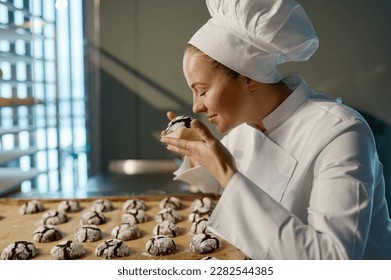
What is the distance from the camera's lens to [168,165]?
6.37ft

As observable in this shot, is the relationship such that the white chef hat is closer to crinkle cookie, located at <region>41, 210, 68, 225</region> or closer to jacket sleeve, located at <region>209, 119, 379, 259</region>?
jacket sleeve, located at <region>209, 119, 379, 259</region>

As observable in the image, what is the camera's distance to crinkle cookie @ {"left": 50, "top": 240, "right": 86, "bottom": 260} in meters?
1.21

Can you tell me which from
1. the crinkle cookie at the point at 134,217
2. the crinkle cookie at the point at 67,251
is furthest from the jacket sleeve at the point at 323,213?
the crinkle cookie at the point at 134,217

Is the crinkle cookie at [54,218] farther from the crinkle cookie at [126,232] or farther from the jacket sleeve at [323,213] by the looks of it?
the jacket sleeve at [323,213]

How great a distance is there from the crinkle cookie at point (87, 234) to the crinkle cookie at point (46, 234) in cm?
6

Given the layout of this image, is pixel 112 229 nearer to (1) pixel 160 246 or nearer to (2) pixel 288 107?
(1) pixel 160 246

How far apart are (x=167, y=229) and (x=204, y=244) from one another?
0.61 ft

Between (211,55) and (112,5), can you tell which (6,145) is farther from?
(211,55)

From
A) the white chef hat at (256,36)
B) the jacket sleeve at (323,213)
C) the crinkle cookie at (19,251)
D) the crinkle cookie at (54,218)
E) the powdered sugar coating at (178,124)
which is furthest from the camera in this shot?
the crinkle cookie at (54,218)

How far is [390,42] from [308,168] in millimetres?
929

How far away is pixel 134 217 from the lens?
4.99ft

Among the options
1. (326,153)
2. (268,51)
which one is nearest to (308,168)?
(326,153)

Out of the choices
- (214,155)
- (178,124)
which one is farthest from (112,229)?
(214,155)

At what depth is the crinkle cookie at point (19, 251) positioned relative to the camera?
120 centimetres
